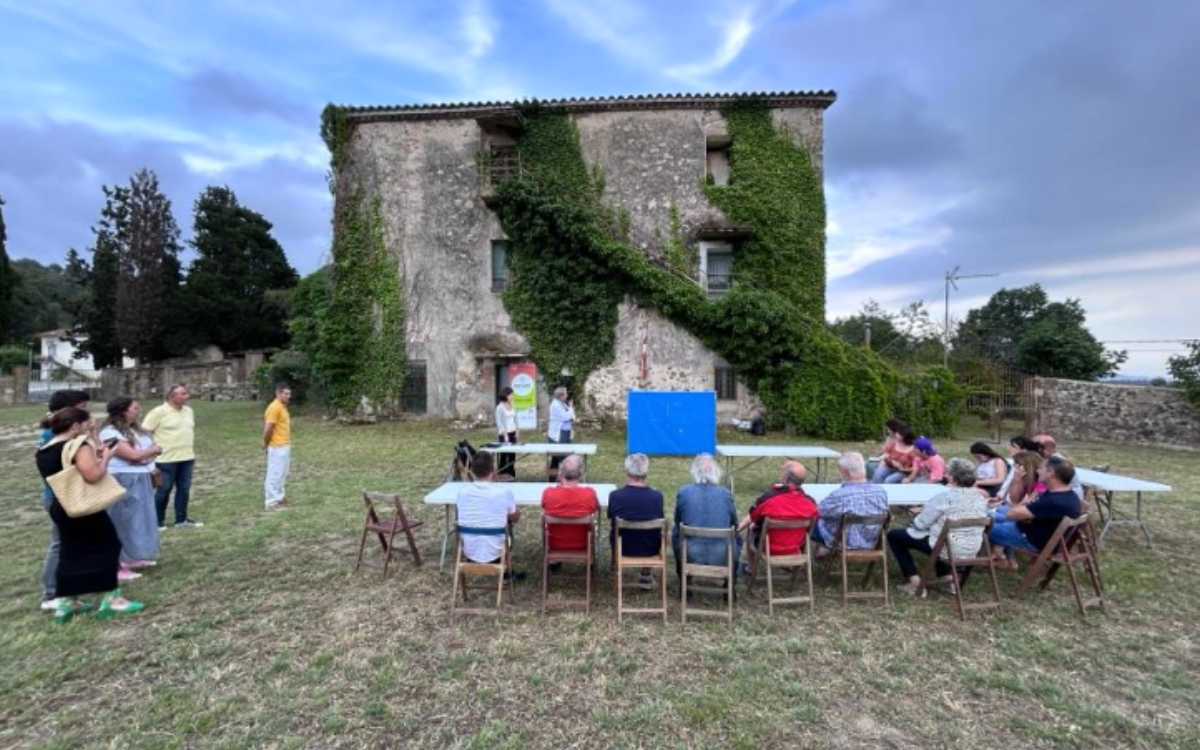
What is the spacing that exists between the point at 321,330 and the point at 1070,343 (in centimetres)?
2636

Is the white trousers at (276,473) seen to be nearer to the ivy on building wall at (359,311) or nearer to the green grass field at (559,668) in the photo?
the green grass field at (559,668)

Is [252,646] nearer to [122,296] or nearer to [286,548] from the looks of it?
[286,548]

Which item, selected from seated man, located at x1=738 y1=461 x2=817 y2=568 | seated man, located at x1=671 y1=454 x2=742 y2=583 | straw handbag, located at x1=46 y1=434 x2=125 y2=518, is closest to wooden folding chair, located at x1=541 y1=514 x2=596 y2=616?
seated man, located at x1=671 y1=454 x2=742 y2=583

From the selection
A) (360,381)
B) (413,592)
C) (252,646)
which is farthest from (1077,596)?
(360,381)

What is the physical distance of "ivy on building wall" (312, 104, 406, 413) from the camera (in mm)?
18516

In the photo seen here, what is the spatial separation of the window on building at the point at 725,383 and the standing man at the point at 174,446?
13303 millimetres

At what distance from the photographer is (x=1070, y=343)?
72.2 ft

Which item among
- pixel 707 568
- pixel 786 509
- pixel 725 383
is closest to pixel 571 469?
pixel 707 568

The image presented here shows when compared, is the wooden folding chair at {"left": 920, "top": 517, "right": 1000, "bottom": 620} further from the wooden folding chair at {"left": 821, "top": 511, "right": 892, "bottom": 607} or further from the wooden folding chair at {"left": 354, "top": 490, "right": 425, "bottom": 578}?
the wooden folding chair at {"left": 354, "top": 490, "right": 425, "bottom": 578}

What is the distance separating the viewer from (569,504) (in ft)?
16.1

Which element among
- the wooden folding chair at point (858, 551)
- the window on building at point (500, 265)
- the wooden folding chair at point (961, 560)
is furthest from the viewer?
the window on building at point (500, 265)

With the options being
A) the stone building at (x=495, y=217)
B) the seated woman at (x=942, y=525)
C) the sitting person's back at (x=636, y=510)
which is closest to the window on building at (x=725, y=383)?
the stone building at (x=495, y=217)

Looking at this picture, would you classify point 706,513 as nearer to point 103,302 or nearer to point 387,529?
point 387,529

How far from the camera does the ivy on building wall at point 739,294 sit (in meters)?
16.1
